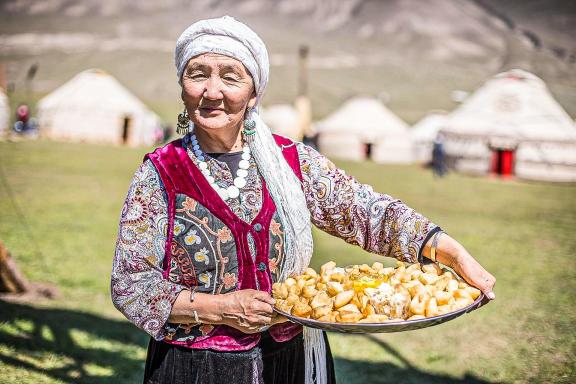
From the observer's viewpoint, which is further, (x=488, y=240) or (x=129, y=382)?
(x=488, y=240)

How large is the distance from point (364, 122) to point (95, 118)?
1319 centimetres

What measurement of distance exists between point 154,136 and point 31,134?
240 inches

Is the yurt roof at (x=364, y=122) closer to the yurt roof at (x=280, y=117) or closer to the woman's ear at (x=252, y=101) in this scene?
the yurt roof at (x=280, y=117)

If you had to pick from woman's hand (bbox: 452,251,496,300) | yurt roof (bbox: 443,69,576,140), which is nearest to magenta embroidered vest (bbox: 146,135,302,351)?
woman's hand (bbox: 452,251,496,300)

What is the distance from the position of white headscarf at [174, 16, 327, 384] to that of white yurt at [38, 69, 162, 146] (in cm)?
3017

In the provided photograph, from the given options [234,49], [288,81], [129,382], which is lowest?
[129,382]

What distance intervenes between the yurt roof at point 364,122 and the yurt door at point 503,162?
7064 mm

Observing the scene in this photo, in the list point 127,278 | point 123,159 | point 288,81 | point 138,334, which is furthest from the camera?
point 288,81

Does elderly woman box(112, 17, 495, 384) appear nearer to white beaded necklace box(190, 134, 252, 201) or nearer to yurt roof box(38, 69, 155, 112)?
white beaded necklace box(190, 134, 252, 201)

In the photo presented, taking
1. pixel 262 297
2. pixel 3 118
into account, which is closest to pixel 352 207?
pixel 262 297

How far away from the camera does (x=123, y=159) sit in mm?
22016

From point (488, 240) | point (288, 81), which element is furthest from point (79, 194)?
point (288, 81)

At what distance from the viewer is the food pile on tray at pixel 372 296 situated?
1820 mm

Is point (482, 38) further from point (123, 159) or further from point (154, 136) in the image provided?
point (123, 159)
